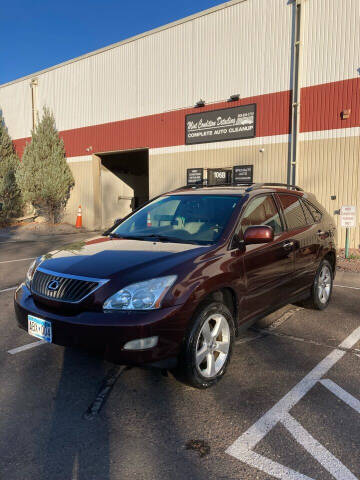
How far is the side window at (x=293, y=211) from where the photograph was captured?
4488mm

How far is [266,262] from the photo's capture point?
151 inches

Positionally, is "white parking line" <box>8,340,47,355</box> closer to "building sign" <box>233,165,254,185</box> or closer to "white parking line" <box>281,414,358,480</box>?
"white parking line" <box>281,414,358,480</box>

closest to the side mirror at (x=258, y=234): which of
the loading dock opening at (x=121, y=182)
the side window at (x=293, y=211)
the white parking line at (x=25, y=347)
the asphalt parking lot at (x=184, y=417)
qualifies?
the side window at (x=293, y=211)

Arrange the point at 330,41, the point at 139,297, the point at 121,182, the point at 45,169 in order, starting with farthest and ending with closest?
the point at 121,182, the point at 45,169, the point at 330,41, the point at 139,297

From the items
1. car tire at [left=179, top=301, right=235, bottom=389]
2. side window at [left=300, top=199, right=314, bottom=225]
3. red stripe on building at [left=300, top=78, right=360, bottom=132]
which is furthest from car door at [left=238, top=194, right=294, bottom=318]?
red stripe on building at [left=300, top=78, right=360, bottom=132]

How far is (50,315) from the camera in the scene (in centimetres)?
300

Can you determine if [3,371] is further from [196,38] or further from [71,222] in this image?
[71,222]

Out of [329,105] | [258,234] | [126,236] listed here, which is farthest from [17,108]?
[258,234]

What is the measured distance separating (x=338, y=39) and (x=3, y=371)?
37.6ft

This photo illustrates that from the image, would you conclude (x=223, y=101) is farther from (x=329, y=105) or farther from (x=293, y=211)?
(x=293, y=211)

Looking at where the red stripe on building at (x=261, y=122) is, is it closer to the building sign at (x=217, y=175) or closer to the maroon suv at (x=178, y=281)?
the building sign at (x=217, y=175)

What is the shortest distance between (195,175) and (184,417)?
11694 mm

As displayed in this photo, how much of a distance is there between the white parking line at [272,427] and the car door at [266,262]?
2.49 feet

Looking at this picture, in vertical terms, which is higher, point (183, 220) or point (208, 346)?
point (183, 220)
